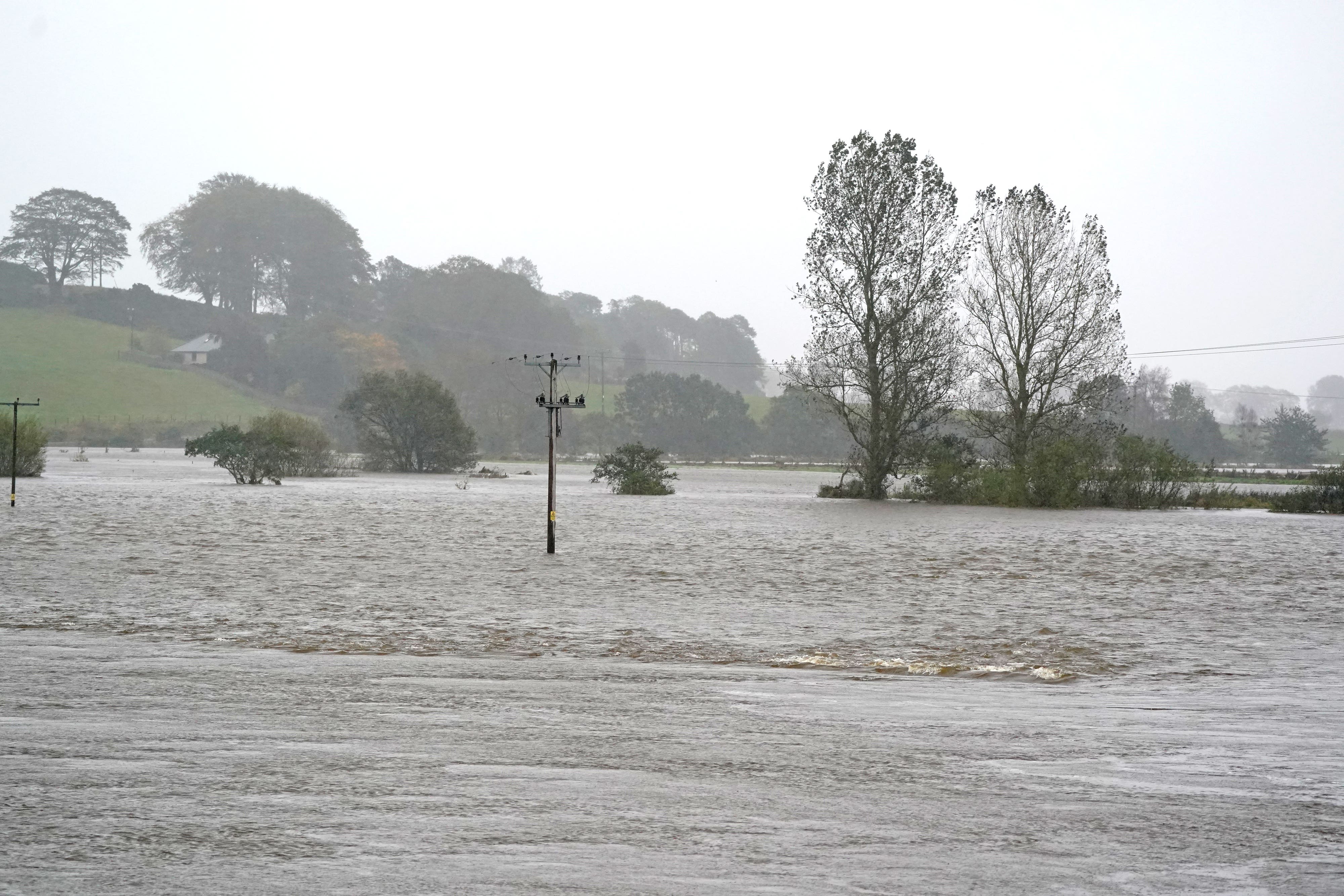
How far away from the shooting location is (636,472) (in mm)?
56875

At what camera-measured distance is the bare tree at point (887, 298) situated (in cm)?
5019

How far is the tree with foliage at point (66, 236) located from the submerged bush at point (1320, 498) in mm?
144888

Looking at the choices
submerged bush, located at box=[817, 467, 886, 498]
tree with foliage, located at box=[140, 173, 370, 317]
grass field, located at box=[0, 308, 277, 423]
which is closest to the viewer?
submerged bush, located at box=[817, 467, 886, 498]

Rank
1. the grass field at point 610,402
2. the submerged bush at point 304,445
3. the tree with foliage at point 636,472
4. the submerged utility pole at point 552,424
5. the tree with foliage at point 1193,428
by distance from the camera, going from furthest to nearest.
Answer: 1. the grass field at point 610,402
2. the tree with foliage at point 1193,428
3. the submerged bush at point 304,445
4. the tree with foliage at point 636,472
5. the submerged utility pole at point 552,424

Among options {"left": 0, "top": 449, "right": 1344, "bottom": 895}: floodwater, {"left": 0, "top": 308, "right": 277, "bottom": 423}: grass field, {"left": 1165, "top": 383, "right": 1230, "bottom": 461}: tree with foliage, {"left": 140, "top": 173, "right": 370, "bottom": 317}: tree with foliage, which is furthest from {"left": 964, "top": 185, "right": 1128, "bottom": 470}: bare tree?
{"left": 140, "top": 173, "right": 370, "bottom": 317}: tree with foliage

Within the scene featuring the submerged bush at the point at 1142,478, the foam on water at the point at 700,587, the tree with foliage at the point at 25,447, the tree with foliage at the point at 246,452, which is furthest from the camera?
the tree with foliage at the point at 246,452

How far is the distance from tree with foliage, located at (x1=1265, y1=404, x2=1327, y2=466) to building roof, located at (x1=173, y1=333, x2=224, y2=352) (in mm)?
111001

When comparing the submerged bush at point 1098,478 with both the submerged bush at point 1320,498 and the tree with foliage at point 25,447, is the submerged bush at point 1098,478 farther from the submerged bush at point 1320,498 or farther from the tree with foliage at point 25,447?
the tree with foliage at point 25,447

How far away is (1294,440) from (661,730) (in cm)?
11898

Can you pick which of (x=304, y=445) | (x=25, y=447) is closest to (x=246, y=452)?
(x=25, y=447)

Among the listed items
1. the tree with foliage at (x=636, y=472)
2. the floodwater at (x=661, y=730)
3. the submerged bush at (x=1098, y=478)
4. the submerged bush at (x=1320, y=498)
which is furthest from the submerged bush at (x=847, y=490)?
the floodwater at (x=661, y=730)

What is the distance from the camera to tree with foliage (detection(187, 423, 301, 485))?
57.5 m

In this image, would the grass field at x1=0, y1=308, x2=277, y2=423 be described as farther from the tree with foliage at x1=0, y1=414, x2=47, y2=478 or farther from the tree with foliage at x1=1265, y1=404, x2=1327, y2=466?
the tree with foliage at x1=1265, y1=404, x2=1327, y2=466

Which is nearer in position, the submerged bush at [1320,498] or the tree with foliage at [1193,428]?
the submerged bush at [1320,498]
